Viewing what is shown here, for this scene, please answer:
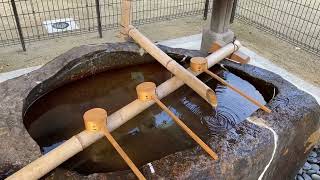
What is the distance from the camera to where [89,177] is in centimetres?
212

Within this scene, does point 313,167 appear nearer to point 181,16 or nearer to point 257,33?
point 257,33

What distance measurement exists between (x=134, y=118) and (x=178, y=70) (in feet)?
2.08

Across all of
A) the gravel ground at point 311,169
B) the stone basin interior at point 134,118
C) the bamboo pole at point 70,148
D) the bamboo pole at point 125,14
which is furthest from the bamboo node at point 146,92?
the gravel ground at point 311,169

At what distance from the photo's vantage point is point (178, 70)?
2.97 metres

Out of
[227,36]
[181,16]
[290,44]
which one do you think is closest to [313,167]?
[227,36]

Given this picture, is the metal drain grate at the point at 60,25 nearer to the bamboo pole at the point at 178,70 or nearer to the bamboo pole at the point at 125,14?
the bamboo pole at the point at 125,14

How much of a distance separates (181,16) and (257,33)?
6.14 feet

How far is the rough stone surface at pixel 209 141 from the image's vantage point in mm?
2217

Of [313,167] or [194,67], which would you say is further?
[313,167]

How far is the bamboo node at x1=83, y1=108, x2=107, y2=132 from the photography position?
7.50 feet

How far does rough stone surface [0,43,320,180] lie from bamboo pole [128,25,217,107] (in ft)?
0.52

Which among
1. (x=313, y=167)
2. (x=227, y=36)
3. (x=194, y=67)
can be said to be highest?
(x=194, y=67)

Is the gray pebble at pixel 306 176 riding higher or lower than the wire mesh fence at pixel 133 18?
lower

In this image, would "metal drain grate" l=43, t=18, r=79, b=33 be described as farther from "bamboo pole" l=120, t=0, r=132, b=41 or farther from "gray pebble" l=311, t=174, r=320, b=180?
"gray pebble" l=311, t=174, r=320, b=180
